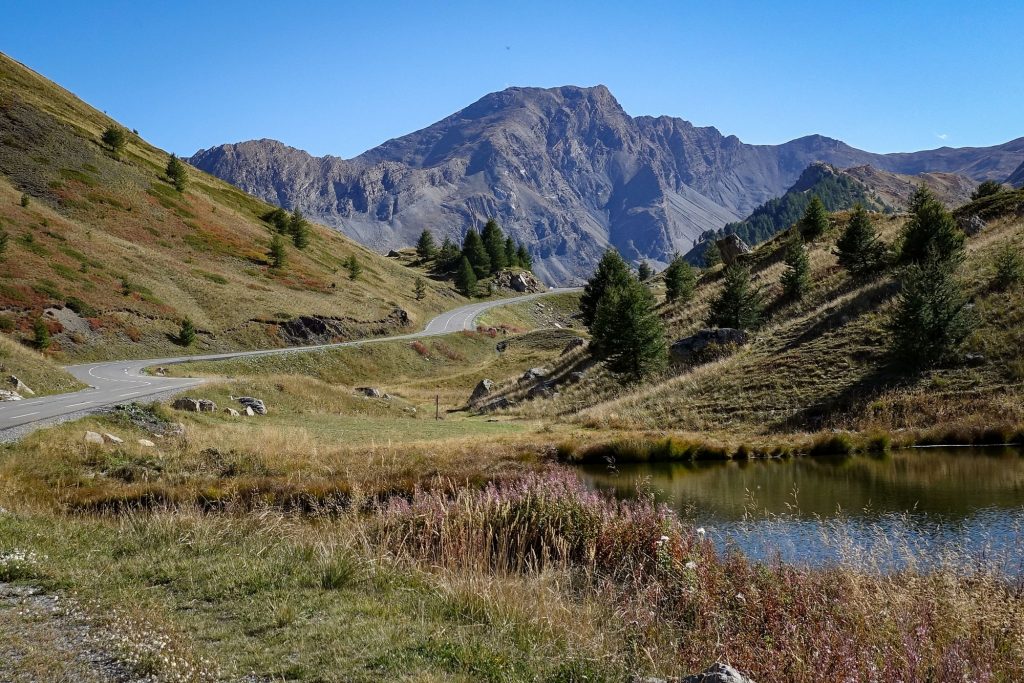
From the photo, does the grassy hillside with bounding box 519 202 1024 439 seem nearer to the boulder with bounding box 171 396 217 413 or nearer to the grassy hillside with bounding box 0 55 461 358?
the boulder with bounding box 171 396 217 413

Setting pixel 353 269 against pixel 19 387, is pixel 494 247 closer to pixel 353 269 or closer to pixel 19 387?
pixel 353 269

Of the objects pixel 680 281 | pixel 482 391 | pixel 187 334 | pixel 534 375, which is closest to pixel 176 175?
pixel 187 334

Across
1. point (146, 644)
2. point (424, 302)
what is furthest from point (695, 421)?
point (424, 302)

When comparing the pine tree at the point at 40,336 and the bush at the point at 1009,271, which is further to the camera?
the pine tree at the point at 40,336

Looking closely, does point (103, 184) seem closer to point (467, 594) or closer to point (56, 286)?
point (56, 286)

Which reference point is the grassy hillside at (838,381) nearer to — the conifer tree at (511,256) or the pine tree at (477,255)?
the pine tree at (477,255)

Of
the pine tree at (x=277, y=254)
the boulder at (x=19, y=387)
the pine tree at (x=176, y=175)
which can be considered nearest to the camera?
the boulder at (x=19, y=387)

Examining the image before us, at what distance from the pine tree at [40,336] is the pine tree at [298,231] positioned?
66714 mm

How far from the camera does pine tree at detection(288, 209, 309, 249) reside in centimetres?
11706

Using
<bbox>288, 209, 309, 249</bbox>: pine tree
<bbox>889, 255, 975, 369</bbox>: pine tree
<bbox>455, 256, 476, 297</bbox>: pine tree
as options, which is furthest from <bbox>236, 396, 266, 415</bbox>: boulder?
<bbox>455, 256, 476, 297</bbox>: pine tree

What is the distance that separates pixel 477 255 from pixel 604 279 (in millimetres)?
70328

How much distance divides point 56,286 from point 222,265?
100ft

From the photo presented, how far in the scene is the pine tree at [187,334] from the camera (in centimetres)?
6556

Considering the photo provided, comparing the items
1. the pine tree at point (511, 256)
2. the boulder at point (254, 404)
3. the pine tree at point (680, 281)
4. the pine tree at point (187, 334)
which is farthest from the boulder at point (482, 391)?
the pine tree at point (511, 256)
